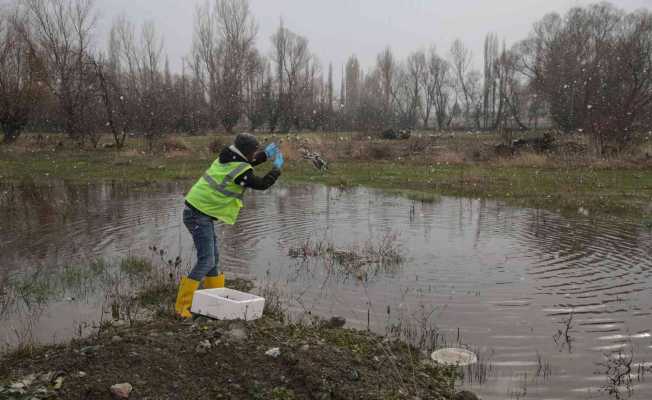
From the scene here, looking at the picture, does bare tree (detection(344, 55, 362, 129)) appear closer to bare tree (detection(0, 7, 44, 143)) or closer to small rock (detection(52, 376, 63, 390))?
bare tree (detection(0, 7, 44, 143))

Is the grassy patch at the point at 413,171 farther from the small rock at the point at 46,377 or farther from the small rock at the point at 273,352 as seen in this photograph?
the small rock at the point at 46,377

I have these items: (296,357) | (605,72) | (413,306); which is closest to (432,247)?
(413,306)

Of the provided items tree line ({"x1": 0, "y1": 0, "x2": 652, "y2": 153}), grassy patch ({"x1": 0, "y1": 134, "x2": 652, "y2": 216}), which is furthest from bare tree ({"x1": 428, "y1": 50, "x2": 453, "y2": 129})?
grassy patch ({"x1": 0, "y1": 134, "x2": 652, "y2": 216})

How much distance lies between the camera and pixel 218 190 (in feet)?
20.4

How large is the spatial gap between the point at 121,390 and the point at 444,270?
18.1 feet

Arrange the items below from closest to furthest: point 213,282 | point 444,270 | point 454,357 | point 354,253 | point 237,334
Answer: point 237,334, point 454,357, point 213,282, point 444,270, point 354,253

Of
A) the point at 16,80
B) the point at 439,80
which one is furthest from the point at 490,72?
the point at 16,80

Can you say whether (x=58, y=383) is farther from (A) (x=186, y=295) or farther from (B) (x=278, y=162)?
(B) (x=278, y=162)

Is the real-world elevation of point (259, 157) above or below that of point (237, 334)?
above

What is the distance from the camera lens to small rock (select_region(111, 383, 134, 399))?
3.99 m

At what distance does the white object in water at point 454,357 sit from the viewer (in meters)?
5.35

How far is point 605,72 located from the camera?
3419 cm

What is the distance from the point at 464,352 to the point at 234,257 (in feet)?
14.7

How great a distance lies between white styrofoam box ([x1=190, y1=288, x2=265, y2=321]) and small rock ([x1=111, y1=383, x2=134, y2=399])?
1690mm
